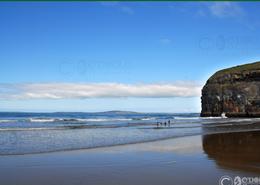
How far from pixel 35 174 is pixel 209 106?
85344mm

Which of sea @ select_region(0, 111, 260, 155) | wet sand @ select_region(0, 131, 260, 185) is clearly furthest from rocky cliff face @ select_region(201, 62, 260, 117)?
wet sand @ select_region(0, 131, 260, 185)

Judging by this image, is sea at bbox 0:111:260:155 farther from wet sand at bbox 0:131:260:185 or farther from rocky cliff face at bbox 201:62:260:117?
rocky cliff face at bbox 201:62:260:117

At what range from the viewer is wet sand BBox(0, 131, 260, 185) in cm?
1034

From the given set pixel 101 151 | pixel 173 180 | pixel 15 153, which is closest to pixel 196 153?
pixel 101 151

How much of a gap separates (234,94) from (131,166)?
260ft

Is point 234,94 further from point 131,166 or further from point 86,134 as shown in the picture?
point 131,166

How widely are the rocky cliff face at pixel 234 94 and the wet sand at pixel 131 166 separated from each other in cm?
7062

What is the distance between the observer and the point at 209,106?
3661 inches

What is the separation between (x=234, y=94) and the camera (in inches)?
3438

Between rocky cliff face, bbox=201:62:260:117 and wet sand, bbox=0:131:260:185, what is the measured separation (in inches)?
2780

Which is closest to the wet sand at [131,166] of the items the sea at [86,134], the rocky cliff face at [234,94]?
the sea at [86,134]

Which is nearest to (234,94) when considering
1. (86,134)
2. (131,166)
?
(86,134)

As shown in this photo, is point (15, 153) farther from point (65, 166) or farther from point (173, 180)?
point (173, 180)

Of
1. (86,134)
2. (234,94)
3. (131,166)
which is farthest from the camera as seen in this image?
(234,94)
